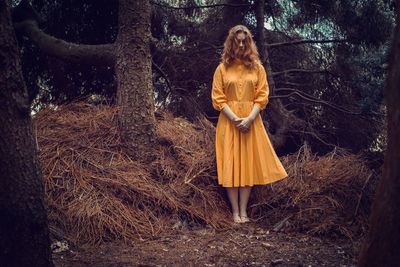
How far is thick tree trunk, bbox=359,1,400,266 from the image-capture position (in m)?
1.22

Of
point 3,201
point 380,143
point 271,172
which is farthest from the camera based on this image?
point 380,143

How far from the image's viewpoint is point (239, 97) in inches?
130

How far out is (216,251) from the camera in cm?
245

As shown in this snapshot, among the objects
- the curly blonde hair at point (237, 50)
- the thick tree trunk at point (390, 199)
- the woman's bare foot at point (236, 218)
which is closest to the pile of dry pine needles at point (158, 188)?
the woman's bare foot at point (236, 218)

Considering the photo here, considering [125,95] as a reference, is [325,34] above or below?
above

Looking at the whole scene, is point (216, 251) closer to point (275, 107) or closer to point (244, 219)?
point (244, 219)

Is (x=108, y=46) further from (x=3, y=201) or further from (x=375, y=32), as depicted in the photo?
(x=375, y=32)

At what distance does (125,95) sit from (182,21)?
183cm

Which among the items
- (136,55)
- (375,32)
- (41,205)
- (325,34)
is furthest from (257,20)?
(41,205)

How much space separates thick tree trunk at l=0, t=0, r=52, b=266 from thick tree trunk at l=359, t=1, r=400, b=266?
4.83 feet

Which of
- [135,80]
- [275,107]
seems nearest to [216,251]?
[135,80]

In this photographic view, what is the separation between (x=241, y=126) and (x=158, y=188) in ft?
3.09

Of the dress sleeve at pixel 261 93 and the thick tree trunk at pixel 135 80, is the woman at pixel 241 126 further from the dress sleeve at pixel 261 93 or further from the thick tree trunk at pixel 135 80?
the thick tree trunk at pixel 135 80

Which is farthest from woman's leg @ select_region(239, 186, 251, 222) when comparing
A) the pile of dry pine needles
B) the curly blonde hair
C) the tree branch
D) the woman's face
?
the tree branch
